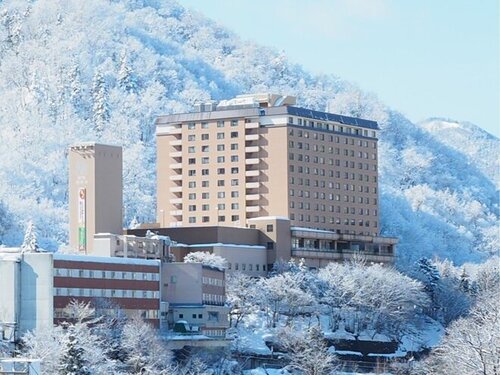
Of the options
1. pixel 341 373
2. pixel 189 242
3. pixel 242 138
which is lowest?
pixel 341 373

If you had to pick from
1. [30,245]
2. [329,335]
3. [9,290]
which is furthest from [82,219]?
[9,290]

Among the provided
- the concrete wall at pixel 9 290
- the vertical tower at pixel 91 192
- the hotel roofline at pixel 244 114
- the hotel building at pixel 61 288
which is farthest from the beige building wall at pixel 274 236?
the concrete wall at pixel 9 290

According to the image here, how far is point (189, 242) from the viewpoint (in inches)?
6299

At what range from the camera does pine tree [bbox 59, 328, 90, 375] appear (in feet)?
352

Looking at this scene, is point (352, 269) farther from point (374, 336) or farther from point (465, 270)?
point (465, 270)

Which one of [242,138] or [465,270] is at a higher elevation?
[242,138]

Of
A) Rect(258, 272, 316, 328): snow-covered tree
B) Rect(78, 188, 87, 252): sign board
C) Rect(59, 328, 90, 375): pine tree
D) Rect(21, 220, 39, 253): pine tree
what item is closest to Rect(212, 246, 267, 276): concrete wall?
Rect(258, 272, 316, 328): snow-covered tree

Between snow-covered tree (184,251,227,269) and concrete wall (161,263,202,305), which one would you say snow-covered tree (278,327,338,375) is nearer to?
concrete wall (161,263,202,305)

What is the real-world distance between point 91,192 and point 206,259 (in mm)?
10730

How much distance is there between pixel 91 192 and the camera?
497 ft

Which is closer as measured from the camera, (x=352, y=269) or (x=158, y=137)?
(x=352, y=269)

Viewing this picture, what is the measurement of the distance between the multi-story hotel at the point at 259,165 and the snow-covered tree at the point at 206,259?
2233 cm

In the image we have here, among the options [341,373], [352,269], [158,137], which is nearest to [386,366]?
[341,373]

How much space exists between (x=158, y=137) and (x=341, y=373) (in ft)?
159
